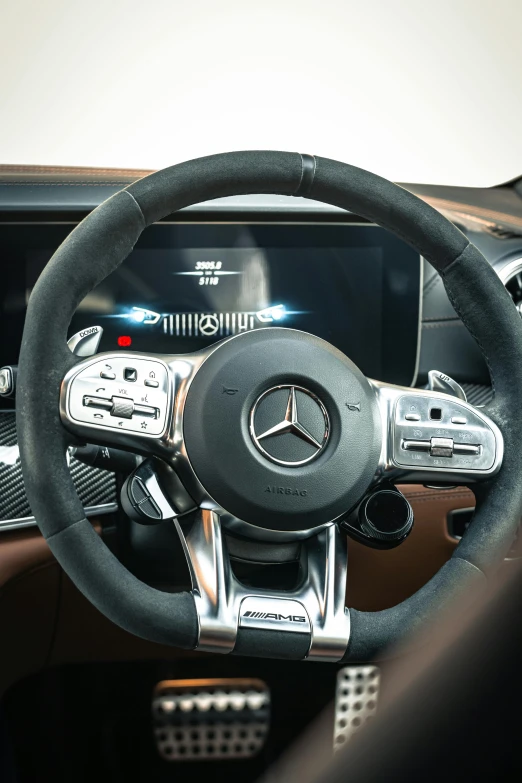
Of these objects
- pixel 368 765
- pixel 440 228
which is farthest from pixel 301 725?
pixel 440 228

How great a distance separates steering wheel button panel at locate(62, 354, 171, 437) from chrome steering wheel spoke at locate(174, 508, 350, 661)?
125 millimetres

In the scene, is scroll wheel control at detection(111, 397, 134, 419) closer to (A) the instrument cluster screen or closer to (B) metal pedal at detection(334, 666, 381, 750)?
(A) the instrument cluster screen

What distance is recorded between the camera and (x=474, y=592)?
34.9 inches

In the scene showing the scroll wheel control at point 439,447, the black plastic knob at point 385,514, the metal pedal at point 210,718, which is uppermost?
the scroll wheel control at point 439,447

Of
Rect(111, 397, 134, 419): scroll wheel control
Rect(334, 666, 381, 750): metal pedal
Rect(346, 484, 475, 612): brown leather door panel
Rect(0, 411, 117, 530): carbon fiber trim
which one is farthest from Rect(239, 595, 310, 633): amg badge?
Rect(334, 666, 381, 750): metal pedal

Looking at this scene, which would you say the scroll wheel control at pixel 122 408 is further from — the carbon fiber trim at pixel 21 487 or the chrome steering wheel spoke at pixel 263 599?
the carbon fiber trim at pixel 21 487

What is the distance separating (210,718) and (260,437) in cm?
84

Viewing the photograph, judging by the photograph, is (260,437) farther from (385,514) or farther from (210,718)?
(210,718)

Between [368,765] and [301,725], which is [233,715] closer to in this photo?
[301,725]

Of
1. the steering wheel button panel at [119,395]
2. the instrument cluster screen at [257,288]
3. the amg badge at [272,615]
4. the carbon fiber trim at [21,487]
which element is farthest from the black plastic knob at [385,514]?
the instrument cluster screen at [257,288]

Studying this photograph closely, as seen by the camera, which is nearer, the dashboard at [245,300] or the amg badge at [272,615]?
the amg badge at [272,615]

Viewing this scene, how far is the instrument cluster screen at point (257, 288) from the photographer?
146cm

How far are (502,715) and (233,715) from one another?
49 centimetres

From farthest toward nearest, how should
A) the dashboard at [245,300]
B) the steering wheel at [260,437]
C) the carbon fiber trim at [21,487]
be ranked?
the dashboard at [245,300]
the carbon fiber trim at [21,487]
the steering wheel at [260,437]
